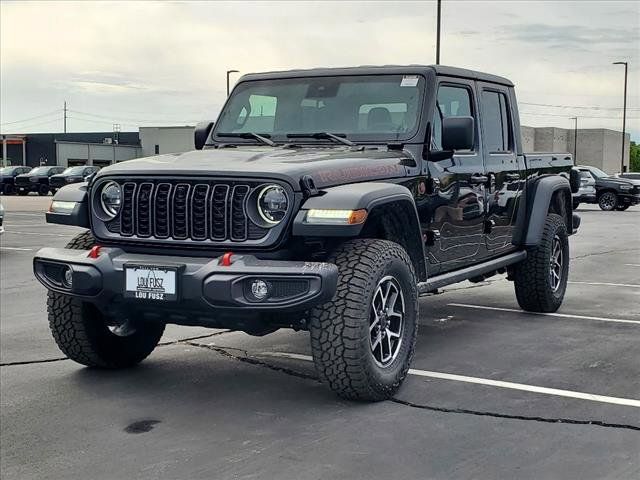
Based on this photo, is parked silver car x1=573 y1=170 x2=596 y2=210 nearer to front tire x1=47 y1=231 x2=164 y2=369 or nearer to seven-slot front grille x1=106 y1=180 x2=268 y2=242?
front tire x1=47 y1=231 x2=164 y2=369

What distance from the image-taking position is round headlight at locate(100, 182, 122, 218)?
5.34 m

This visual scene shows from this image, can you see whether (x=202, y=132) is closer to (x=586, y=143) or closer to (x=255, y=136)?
(x=255, y=136)

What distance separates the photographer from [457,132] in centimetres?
588

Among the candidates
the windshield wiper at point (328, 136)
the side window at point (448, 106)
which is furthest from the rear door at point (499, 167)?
the windshield wiper at point (328, 136)

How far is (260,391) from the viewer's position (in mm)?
5402

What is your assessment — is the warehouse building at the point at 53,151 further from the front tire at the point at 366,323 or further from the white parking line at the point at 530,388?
the front tire at the point at 366,323

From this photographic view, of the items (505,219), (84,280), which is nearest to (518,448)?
(84,280)

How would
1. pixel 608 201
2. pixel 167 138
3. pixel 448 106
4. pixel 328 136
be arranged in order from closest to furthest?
pixel 328 136 < pixel 448 106 < pixel 608 201 < pixel 167 138

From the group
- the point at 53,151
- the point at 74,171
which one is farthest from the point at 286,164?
the point at 53,151

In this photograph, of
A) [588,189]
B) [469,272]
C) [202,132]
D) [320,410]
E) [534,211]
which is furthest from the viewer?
[588,189]

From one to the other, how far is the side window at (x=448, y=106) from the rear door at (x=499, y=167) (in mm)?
290

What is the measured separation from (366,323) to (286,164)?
1.01 meters

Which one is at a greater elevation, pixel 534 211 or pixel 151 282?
pixel 534 211

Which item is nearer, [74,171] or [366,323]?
[366,323]
